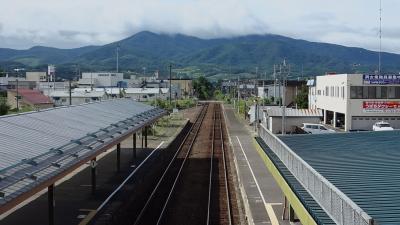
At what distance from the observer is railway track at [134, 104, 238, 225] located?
56.3 feet

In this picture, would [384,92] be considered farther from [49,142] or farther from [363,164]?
[49,142]

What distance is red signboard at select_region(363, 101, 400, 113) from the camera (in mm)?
41375

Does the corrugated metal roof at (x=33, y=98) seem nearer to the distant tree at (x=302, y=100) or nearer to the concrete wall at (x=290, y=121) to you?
the distant tree at (x=302, y=100)

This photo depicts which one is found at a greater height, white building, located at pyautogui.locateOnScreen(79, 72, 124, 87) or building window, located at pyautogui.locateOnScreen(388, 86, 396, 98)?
white building, located at pyautogui.locateOnScreen(79, 72, 124, 87)

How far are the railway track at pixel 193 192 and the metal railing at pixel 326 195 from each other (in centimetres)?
366

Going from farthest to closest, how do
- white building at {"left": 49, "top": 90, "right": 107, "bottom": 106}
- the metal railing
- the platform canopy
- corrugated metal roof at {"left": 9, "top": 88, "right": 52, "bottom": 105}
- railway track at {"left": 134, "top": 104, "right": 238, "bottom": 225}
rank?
white building at {"left": 49, "top": 90, "right": 107, "bottom": 106}
corrugated metal roof at {"left": 9, "top": 88, "right": 52, "bottom": 105}
railway track at {"left": 134, "top": 104, "right": 238, "bottom": 225}
the platform canopy
the metal railing

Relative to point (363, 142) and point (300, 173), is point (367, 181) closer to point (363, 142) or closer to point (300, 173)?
point (300, 173)

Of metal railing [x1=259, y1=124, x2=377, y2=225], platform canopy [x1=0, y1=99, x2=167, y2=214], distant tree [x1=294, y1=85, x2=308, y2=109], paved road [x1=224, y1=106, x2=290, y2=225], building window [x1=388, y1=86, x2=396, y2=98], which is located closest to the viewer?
metal railing [x1=259, y1=124, x2=377, y2=225]

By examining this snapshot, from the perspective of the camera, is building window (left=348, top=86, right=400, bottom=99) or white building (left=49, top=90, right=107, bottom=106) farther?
white building (left=49, top=90, right=107, bottom=106)

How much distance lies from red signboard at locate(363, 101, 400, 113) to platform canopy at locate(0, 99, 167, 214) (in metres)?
20.4

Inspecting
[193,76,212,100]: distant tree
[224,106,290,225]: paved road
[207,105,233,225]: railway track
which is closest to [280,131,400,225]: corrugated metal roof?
[224,106,290,225]: paved road

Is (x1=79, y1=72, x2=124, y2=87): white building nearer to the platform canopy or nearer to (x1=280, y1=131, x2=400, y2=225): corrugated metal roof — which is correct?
the platform canopy

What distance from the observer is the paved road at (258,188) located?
16.2m

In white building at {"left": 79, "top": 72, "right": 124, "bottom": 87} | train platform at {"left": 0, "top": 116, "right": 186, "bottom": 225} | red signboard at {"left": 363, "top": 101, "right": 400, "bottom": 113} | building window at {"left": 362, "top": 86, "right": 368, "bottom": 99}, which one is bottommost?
train platform at {"left": 0, "top": 116, "right": 186, "bottom": 225}
